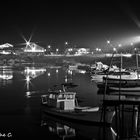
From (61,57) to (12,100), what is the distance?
70.2 meters

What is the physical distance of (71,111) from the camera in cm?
1745

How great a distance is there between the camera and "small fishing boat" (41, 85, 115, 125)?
640 inches

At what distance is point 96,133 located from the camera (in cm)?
1578

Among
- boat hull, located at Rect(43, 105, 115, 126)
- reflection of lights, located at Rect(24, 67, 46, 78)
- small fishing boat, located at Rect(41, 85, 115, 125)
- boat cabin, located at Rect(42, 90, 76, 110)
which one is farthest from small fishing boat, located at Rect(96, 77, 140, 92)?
reflection of lights, located at Rect(24, 67, 46, 78)

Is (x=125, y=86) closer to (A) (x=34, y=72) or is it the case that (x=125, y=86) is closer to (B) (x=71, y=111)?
(B) (x=71, y=111)

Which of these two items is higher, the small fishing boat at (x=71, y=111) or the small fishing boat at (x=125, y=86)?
the small fishing boat at (x=125, y=86)

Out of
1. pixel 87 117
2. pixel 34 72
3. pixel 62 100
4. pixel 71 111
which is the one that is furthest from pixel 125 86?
pixel 34 72

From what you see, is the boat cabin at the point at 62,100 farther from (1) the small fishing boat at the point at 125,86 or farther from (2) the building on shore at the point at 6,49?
(2) the building on shore at the point at 6,49

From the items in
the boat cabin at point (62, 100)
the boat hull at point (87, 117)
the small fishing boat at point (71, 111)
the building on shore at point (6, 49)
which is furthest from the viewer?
the building on shore at point (6, 49)

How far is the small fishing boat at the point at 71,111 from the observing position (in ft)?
53.3

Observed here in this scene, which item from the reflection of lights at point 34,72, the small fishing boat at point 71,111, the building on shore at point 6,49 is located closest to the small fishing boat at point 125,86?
the small fishing boat at point 71,111

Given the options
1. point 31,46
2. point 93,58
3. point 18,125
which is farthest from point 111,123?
point 31,46

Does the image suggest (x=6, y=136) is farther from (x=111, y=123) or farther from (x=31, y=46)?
(x=31, y=46)

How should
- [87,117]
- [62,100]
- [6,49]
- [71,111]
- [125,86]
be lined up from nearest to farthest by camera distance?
[87,117]
[71,111]
[62,100]
[125,86]
[6,49]
